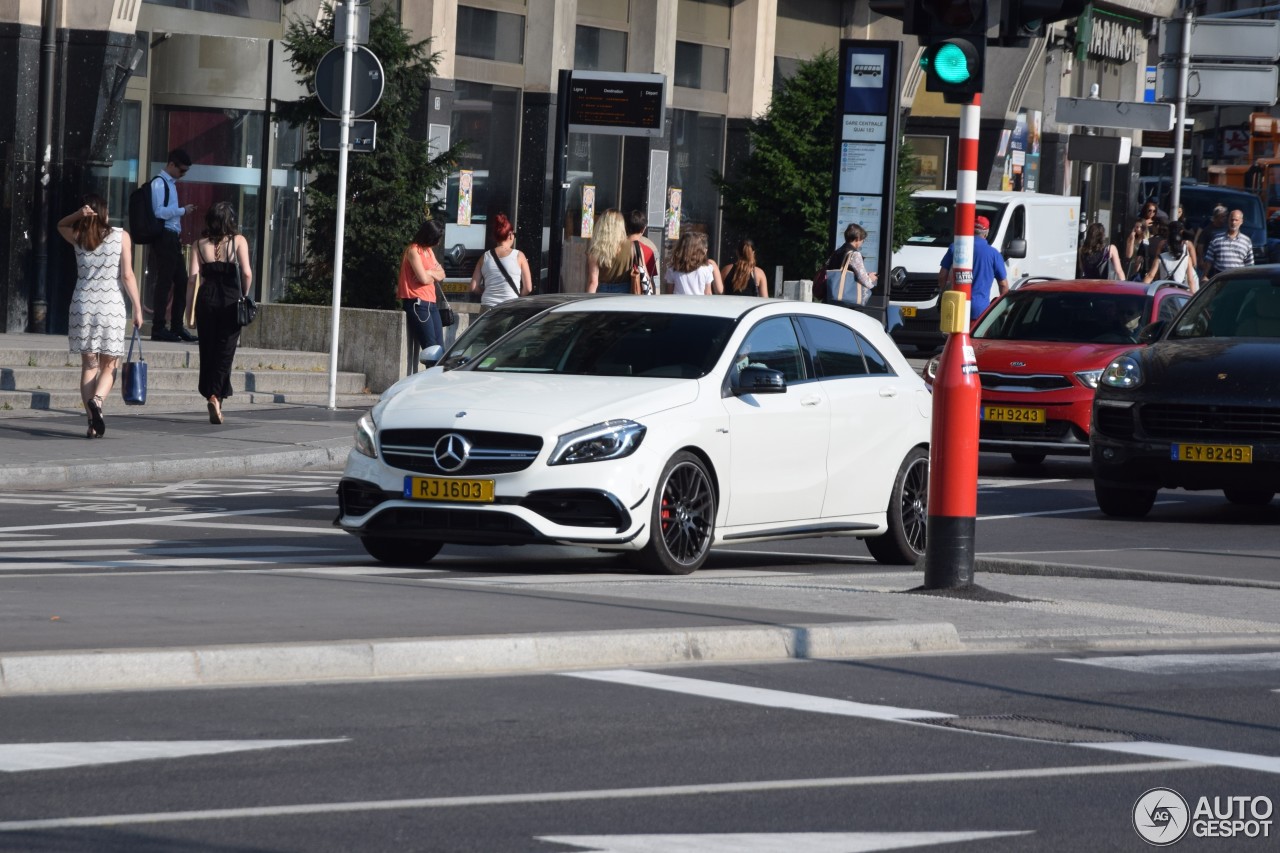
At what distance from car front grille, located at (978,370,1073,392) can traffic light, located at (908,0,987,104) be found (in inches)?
330

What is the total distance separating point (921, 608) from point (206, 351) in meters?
10.6

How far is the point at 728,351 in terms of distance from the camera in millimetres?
12633

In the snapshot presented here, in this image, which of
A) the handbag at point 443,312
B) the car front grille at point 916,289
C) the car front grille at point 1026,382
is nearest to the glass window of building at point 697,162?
the car front grille at point 916,289

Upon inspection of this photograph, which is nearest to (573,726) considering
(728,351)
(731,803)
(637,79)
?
(731,803)

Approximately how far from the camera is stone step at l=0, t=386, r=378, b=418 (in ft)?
67.6

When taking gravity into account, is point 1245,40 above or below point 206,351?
above

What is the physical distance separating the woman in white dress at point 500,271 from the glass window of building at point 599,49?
14567 mm

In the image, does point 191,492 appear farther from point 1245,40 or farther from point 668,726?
point 1245,40

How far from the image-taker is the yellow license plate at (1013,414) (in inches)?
750

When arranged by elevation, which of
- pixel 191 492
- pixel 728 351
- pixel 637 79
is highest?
pixel 637 79

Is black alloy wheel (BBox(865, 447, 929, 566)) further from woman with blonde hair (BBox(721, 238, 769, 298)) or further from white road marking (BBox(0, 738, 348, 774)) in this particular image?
woman with blonde hair (BBox(721, 238, 769, 298))

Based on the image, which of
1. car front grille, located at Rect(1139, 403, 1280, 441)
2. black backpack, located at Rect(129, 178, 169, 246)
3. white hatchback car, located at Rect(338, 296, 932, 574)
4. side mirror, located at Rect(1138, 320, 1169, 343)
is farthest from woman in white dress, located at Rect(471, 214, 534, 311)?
white hatchback car, located at Rect(338, 296, 932, 574)

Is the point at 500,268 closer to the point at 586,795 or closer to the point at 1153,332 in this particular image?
the point at 1153,332

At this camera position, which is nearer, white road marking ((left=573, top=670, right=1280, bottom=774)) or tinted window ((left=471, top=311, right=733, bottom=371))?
white road marking ((left=573, top=670, right=1280, bottom=774))
